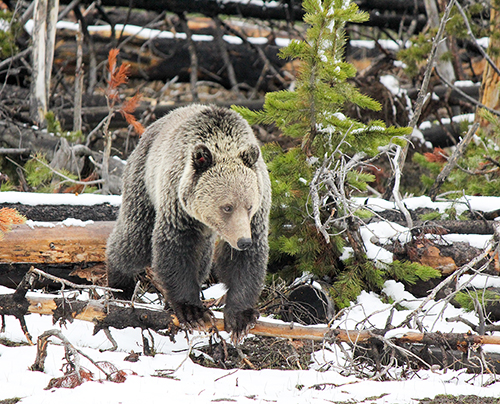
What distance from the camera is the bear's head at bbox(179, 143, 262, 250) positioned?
3.92 metres

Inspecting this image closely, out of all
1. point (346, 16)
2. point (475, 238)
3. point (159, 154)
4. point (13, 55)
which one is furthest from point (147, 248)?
point (13, 55)

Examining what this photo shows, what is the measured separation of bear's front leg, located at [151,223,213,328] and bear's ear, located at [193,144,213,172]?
564 millimetres

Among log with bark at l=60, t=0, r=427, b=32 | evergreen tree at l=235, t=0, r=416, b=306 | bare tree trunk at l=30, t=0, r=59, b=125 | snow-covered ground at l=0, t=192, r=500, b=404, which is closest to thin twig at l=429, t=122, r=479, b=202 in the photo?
evergreen tree at l=235, t=0, r=416, b=306

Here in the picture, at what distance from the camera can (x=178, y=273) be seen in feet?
13.9

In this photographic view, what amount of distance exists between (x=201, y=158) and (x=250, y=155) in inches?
14.7

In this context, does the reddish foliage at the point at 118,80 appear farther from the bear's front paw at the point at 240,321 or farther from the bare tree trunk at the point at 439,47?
the bare tree trunk at the point at 439,47

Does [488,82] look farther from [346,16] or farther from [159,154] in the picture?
[159,154]

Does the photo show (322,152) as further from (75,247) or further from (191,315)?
(75,247)

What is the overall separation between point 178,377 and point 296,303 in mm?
1516

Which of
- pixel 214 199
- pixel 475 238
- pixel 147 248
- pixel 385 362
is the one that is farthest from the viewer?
pixel 475 238

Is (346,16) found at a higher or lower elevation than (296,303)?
higher

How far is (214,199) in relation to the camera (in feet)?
13.0

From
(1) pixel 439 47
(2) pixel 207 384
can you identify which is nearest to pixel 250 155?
(2) pixel 207 384

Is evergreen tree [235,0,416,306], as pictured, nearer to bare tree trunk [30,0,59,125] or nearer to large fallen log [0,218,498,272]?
large fallen log [0,218,498,272]
